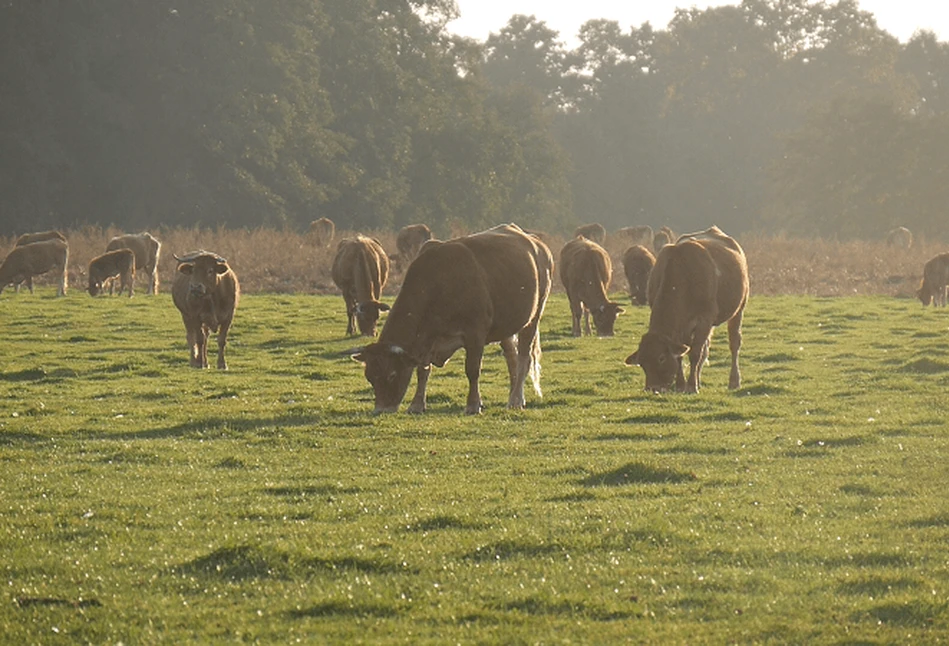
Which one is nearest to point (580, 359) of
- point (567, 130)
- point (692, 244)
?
point (692, 244)

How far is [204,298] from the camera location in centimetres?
2138

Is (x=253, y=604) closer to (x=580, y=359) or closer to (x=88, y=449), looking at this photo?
(x=88, y=449)

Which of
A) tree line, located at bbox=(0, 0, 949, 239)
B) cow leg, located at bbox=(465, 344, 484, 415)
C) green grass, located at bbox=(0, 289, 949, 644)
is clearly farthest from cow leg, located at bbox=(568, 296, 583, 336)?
tree line, located at bbox=(0, 0, 949, 239)

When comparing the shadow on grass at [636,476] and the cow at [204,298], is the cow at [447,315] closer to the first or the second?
the shadow on grass at [636,476]

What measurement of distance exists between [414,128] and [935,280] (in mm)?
38810

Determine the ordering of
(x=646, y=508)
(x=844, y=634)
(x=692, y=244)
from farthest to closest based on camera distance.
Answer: (x=692, y=244)
(x=646, y=508)
(x=844, y=634)

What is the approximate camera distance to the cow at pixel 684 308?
17.2m

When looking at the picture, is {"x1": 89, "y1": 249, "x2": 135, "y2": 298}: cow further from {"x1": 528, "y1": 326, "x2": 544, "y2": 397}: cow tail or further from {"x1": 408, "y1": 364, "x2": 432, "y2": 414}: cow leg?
{"x1": 408, "y1": 364, "x2": 432, "y2": 414}: cow leg

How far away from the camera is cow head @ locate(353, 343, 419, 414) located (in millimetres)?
15000

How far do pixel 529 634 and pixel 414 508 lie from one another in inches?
132

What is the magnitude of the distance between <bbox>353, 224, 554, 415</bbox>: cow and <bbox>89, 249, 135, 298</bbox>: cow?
73.7 feet

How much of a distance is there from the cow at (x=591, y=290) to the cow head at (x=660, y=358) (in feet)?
32.3

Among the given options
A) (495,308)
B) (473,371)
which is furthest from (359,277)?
(473,371)

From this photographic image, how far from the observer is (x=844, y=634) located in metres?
6.50
